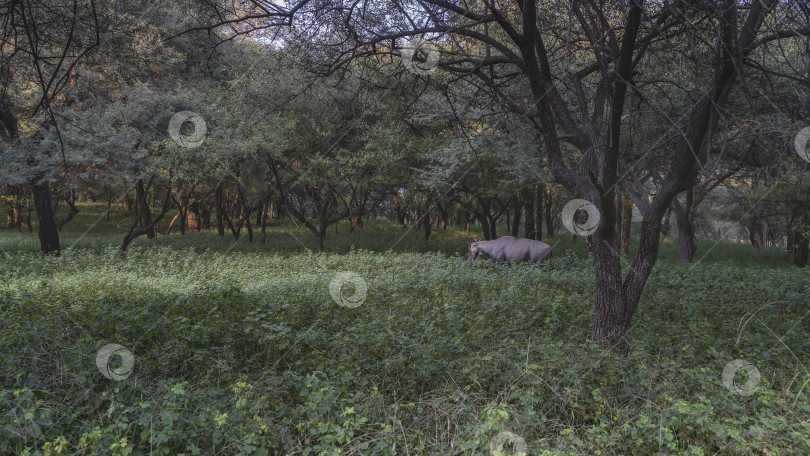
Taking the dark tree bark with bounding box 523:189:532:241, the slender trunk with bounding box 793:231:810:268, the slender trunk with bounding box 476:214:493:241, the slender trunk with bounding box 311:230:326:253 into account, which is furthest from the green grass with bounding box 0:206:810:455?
the slender trunk with bounding box 476:214:493:241

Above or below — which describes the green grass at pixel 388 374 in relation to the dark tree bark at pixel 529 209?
below

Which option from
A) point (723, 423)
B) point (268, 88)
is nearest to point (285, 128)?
point (268, 88)

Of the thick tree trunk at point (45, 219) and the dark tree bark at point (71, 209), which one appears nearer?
the thick tree trunk at point (45, 219)

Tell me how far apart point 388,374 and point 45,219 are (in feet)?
56.7

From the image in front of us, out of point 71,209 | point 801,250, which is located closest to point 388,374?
point 801,250

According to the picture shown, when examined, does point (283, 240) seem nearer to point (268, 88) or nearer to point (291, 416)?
point (268, 88)

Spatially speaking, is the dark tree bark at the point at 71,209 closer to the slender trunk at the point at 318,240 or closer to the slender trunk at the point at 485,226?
the slender trunk at the point at 318,240

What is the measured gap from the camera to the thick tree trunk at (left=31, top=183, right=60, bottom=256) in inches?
661

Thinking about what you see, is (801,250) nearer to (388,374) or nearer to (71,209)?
(388,374)

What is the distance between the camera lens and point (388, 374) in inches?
205

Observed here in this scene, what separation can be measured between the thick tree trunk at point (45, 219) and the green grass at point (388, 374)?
9.68 m

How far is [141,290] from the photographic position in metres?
8.55

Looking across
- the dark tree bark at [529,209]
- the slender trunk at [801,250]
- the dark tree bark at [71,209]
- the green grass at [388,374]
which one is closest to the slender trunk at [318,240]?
the dark tree bark at [529,209]

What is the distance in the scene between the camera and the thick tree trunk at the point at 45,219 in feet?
55.1
